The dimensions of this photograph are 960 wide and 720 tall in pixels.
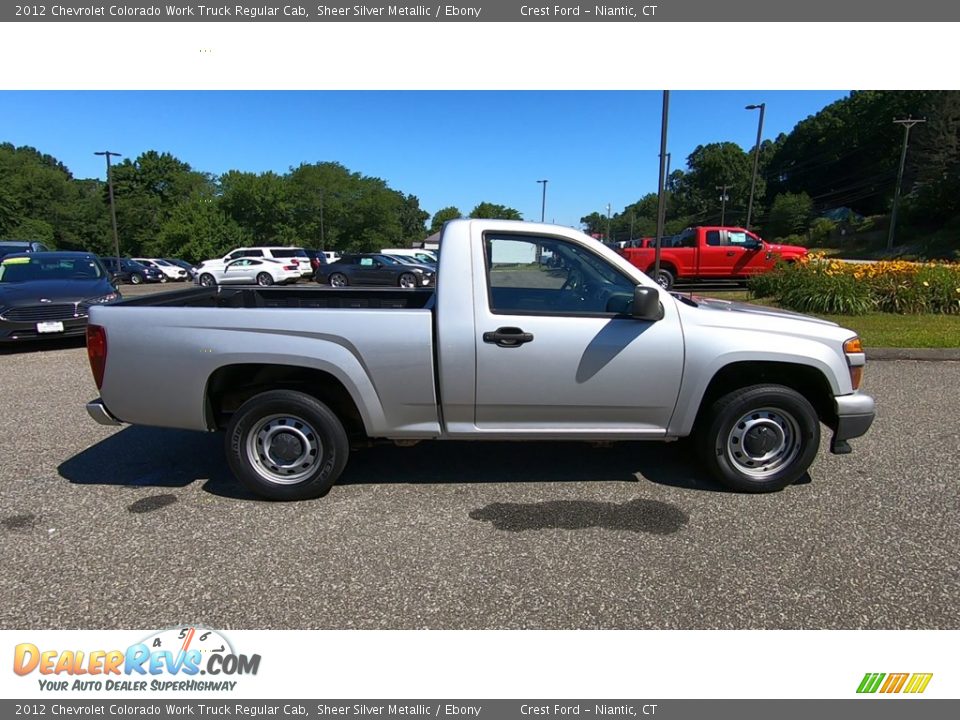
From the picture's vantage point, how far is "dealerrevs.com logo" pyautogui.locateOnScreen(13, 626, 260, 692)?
2.21 meters

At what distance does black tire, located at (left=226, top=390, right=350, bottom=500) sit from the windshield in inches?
323

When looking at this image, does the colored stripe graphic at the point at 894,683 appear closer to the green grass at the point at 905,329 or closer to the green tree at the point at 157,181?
the green grass at the point at 905,329

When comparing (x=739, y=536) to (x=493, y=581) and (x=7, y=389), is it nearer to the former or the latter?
(x=493, y=581)

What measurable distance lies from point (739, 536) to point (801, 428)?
3.23ft

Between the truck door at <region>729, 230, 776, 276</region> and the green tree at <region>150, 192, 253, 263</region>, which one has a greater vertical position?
the green tree at <region>150, 192, 253, 263</region>

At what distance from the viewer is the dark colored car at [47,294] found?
8.02m

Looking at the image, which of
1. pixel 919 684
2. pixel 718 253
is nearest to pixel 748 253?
pixel 718 253

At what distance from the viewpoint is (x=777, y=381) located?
3836mm

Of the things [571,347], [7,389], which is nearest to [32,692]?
[571,347]

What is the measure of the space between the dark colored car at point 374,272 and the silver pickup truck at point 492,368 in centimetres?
1863

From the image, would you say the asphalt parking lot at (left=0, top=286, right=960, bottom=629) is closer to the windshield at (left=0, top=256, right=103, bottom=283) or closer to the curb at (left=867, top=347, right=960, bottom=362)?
the curb at (left=867, top=347, right=960, bottom=362)

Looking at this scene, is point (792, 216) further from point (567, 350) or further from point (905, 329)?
point (567, 350)

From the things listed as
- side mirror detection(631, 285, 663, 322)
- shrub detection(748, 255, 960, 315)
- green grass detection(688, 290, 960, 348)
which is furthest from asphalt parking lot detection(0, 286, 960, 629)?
shrub detection(748, 255, 960, 315)

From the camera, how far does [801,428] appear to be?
11.8 feet
